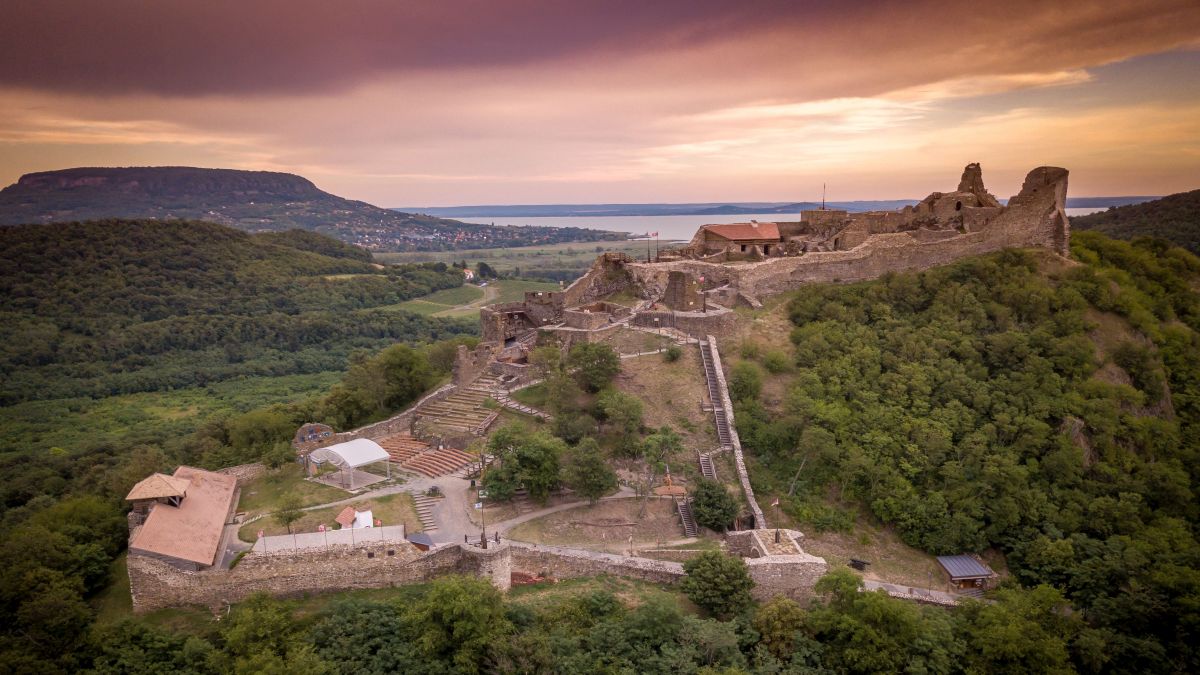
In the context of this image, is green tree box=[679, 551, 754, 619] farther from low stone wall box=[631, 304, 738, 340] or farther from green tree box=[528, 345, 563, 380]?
low stone wall box=[631, 304, 738, 340]

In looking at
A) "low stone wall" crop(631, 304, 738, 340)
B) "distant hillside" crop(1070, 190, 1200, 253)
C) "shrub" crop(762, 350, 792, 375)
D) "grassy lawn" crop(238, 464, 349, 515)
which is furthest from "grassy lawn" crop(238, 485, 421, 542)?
"distant hillside" crop(1070, 190, 1200, 253)

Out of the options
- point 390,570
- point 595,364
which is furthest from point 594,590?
point 595,364

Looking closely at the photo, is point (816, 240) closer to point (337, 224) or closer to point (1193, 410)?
point (1193, 410)

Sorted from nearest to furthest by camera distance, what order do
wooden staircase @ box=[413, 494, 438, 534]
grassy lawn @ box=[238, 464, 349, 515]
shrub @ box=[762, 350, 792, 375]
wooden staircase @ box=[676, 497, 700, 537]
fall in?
wooden staircase @ box=[413, 494, 438, 534] → wooden staircase @ box=[676, 497, 700, 537] → grassy lawn @ box=[238, 464, 349, 515] → shrub @ box=[762, 350, 792, 375]

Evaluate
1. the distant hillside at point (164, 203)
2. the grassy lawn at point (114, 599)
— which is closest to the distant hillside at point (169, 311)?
the grassy lawn at point (114, 599)

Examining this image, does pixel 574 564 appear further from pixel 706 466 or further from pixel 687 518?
pixel 706 466
